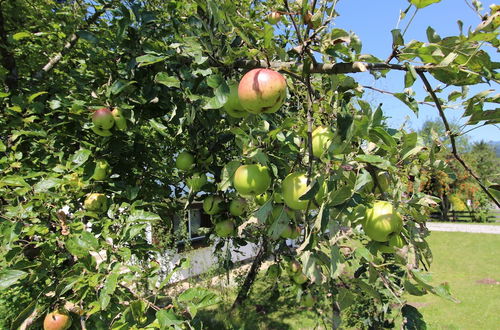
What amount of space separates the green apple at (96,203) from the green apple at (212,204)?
735 mm

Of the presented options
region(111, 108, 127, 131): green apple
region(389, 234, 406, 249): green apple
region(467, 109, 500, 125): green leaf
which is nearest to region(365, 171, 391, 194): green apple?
region(389, 234, 406, 249): green apple

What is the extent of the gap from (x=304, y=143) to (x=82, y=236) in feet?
4.00

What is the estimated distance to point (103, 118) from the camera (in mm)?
1888

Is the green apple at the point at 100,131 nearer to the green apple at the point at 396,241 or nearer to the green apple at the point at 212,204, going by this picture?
the green apple at the point at 212,204

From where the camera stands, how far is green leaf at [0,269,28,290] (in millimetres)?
1609

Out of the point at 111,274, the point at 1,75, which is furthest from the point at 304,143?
the point at 1,75

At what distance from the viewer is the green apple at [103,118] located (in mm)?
1884

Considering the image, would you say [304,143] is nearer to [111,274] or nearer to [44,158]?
[111,274]

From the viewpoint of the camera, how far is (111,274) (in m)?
1.51

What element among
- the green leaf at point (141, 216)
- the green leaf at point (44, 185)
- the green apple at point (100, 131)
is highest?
the green apple at point (100, 131)

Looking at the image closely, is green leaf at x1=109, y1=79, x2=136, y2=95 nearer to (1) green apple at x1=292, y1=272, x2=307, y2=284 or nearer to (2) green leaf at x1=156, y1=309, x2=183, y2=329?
(2) green leaf at x1=156, y1=309, x2=183, y2=329

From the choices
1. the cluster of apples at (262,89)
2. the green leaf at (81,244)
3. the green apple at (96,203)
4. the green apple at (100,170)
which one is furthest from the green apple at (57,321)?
the cluster of apples at (262,89)

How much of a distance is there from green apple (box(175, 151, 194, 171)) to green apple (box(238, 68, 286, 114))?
90 cm

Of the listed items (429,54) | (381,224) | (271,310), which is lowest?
(271,310)
